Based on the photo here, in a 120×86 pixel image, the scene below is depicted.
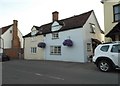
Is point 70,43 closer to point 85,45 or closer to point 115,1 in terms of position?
point 85,45

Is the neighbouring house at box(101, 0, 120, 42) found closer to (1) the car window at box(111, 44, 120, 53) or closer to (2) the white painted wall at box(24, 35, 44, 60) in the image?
(1) the car window at box(111, 44, 120, 53)

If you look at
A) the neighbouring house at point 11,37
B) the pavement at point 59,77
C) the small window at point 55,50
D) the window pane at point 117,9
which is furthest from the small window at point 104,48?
the neighbouring house at point 11,37

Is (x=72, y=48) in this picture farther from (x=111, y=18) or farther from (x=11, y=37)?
(x=11, y=37)

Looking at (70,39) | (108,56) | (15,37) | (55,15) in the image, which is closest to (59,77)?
(108,56)

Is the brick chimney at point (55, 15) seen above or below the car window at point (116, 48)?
above

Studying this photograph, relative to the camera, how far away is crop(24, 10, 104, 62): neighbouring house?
23770 mm

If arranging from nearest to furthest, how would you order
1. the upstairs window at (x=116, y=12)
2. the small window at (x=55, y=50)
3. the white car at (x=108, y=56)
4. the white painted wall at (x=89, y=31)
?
1. the white car at (x=108, y=56)
2. the upstairs window at (x=116, y=12)
3. the white painted wall at (x=89, y=31)
4. the small window at (x=55, y=50)

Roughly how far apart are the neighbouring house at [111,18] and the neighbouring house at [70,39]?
4.36m

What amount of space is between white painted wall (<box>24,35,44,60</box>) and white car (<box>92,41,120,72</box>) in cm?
1734

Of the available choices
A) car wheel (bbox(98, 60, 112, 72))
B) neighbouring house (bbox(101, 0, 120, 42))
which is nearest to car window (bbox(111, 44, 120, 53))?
car wheel (bbox(98, 60, 112, 72))

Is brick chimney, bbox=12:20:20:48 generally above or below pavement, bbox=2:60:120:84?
above

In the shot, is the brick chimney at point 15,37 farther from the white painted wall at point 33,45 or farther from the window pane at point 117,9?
the window pane at point 117,9

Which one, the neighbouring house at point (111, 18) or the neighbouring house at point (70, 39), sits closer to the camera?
the neighbouring house at point (111, 18)

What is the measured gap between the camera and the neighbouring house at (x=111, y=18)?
712 inches
